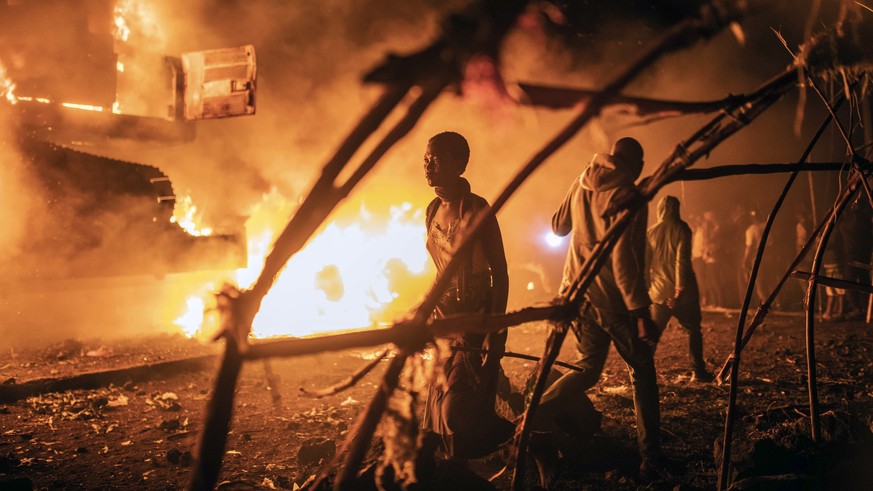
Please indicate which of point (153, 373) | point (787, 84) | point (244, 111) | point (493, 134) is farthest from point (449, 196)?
point (493, 134)

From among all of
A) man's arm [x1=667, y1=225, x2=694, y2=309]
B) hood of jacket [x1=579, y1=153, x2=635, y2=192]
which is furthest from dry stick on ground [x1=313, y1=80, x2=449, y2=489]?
man's arm [x1=667, y1=225, x2=694, y2=309]

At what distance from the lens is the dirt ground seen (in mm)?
3686

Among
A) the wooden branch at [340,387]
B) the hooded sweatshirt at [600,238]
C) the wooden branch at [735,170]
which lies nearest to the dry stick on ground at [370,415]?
the wooden branch at [340,387]

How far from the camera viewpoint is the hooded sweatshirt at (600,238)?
3.63 m

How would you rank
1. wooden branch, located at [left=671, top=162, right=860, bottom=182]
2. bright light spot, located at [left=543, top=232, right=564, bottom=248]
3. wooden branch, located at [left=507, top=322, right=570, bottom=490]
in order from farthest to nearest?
bright light spot, located at [left=543, top=232, right=564, bottom=248]
wooden branch, located at [left=507, top=322, right=570, bottom=490]
wooden branch, located at [left=671, top=162, right=860, bottom=182]

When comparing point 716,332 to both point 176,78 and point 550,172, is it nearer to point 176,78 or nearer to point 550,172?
point 550,172

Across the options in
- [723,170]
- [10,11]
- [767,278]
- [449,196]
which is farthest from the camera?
[767,278]

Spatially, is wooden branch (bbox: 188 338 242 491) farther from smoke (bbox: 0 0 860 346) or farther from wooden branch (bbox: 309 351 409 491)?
smoke (bbox: 0 0 860 346)

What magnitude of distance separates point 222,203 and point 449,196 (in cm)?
1533

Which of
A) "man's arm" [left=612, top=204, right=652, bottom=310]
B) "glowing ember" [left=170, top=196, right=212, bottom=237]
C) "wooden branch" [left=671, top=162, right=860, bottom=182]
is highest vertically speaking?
"glowing ember" [left=170, top=196, right=212, bottom=237]

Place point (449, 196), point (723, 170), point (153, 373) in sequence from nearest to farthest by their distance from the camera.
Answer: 1. point (723, 170)
2. point (449, 196)
3. point (153, 373)

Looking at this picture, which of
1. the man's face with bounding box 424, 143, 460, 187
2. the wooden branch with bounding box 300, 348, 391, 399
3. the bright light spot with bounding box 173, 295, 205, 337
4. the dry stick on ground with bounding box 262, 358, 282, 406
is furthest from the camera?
the bright light spot with bounding box 173, 295, 205, 337

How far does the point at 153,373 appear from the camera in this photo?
288 inches

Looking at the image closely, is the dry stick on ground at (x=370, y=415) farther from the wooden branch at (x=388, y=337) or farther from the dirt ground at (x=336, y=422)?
the dirt ground at (x=336, y=422)
